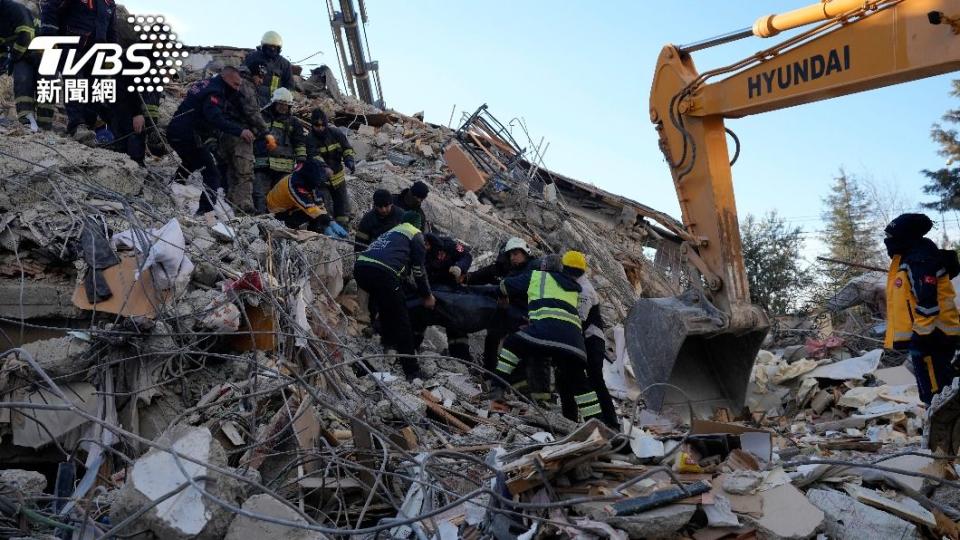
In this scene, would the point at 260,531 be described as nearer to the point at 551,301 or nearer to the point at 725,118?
the point at 551,301

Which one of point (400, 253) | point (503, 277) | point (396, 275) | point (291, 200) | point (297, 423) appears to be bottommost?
point (297, 423)

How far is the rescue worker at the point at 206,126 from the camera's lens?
817 cm

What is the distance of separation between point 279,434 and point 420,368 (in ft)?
9.38

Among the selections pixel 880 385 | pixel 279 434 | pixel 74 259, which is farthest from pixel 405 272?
pixel 880 385

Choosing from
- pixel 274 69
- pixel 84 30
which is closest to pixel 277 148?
pixel 274 69

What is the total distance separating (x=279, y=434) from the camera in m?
4.29

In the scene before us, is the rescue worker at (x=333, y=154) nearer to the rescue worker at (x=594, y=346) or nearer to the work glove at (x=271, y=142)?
the work glove at (x=271, y=142)

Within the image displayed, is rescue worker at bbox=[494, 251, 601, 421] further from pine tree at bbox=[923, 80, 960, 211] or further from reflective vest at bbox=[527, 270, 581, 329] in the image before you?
pine tree at bbox=[923, 80, 960, 211]

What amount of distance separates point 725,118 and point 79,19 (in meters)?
6.34

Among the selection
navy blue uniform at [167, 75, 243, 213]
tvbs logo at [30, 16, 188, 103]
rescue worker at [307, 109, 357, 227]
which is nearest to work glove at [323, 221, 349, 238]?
rescue worker at [307, 109, 357, 227]

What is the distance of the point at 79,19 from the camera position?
8.42 m

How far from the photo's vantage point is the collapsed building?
3555 mm

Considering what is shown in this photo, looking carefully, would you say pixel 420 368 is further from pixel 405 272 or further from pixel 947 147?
pixel 947 147

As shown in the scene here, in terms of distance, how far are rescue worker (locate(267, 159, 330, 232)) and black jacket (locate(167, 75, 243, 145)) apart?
0.70m
